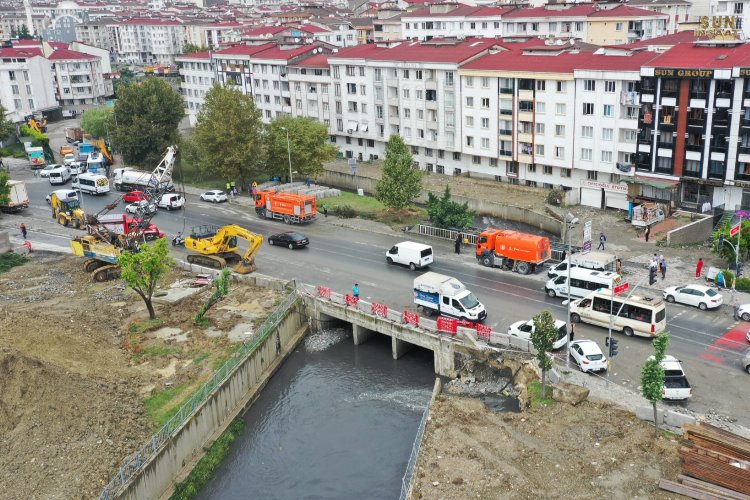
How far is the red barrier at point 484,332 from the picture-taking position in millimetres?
45875

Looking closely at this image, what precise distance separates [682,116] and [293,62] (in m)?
61.1

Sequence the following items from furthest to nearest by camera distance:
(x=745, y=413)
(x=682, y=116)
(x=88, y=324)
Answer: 1. (x=682, y=116)
2. (x=88, y=324)
3. (x=745, y=413)

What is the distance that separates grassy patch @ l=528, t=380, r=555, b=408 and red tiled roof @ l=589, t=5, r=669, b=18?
91.0m

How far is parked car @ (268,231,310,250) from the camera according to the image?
6712cm

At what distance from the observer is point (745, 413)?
3731 centimetres

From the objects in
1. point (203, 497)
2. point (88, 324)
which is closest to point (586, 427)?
point (203, 497)

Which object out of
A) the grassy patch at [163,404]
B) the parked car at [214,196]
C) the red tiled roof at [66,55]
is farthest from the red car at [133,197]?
the red tiled roof at [66,55]

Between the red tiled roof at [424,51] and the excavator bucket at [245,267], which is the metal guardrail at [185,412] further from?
the red tiled roof at [424,51]

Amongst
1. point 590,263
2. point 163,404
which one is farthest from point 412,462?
point 590,263

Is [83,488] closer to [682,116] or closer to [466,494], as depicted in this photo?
[466,494]

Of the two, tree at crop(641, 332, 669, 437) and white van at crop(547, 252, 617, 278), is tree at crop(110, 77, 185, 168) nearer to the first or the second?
white van at crop(547, 252, 617, 278)

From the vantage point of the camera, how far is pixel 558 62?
82.5 meters

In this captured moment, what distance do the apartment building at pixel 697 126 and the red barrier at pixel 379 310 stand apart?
3657cm

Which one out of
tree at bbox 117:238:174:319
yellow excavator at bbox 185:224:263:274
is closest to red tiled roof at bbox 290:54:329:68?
yellow excavator at bbox 185:224:263:274
